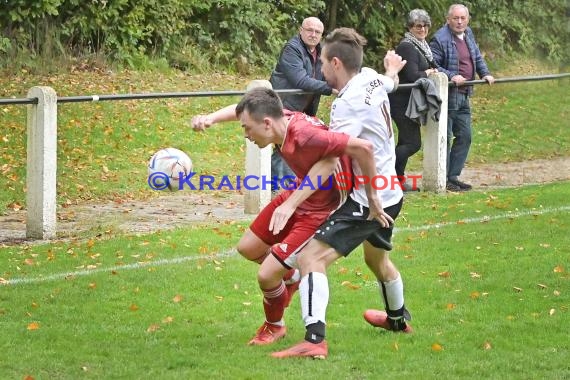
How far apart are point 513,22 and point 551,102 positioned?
144 inches

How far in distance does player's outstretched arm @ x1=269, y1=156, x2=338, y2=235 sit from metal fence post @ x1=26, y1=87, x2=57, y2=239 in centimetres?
448

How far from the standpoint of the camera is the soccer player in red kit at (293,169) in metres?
6.94

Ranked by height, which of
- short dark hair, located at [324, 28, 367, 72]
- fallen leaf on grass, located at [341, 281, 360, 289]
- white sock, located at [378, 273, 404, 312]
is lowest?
fallen leaf on grass, located at [341, 281, 360, 289]

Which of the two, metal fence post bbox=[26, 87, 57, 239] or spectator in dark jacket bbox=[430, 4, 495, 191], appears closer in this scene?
metal fence post bbox=[26, 87, 57, 239]

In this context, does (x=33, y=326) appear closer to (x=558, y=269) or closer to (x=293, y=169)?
(x=293, y=169)

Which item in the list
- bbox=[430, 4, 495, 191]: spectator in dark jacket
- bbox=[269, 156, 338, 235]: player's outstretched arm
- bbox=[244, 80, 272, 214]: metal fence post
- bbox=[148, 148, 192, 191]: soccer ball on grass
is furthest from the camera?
bbox=[430, 4, 495, 191]: spectator in dark jacket

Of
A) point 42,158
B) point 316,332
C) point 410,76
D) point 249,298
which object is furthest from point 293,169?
point 410,76

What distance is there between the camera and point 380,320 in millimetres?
7695

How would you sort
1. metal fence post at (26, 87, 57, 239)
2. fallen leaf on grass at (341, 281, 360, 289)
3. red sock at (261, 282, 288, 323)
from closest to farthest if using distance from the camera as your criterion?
red sock at (261, 282, 288, 323)
fallen leaf on grass at (341, 281, 360, 289)
metal fence post at (26, 87, 57, 239)

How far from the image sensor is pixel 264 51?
2281 centimetres

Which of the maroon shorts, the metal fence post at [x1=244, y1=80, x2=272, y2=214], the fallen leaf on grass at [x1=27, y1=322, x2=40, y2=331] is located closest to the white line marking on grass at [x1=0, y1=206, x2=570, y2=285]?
the fallen leaf on grass at [x1=27, y1=322, x2=40, y2=331]

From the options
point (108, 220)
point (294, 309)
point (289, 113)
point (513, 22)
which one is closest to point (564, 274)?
point (294, 309)

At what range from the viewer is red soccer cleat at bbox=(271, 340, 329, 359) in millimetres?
6969

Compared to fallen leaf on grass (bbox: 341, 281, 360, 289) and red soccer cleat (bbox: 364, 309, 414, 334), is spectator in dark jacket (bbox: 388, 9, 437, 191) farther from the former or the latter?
red soccer cleat (bbox: 364, 309, 414, 334)
